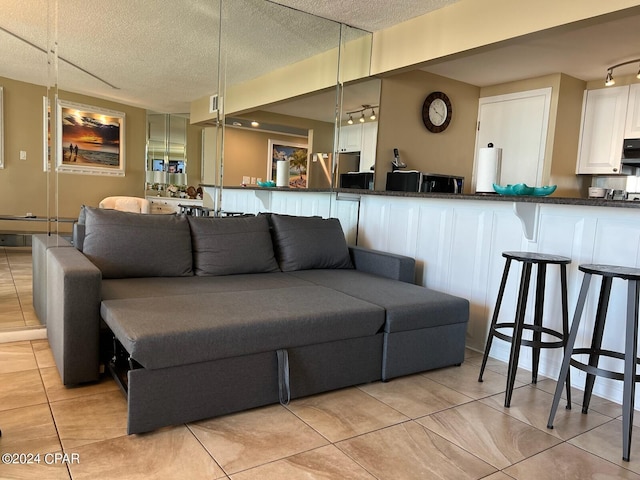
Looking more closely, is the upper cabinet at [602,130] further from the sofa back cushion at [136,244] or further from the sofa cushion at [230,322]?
the sofa back cushion at [136,244]

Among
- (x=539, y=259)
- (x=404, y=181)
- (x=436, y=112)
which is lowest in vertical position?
(x=539, y=259)

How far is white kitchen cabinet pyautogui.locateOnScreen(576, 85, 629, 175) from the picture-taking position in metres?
4.45

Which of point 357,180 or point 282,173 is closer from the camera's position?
point 282,173

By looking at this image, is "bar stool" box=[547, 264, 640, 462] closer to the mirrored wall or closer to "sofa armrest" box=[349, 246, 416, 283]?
"sofa armrest" box=[349, 246, 416, 283]

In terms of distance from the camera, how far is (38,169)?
2.99m

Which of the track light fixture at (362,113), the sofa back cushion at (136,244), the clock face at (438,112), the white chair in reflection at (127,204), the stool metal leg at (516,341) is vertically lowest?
the stool metal leg at (516,341)

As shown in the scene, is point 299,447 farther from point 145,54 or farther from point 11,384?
point 145,54

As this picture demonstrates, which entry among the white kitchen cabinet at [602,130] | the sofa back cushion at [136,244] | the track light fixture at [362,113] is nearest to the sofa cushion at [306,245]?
the sofa back cushion at [136,244]

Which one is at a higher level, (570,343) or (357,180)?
(357,180)

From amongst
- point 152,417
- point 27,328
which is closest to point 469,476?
point 152,417

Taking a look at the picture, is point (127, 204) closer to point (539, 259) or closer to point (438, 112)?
point (539, 259)

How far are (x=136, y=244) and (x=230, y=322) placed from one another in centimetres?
105

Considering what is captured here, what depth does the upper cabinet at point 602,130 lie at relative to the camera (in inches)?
175

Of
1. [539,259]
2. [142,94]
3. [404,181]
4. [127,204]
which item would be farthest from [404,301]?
[142,94]
